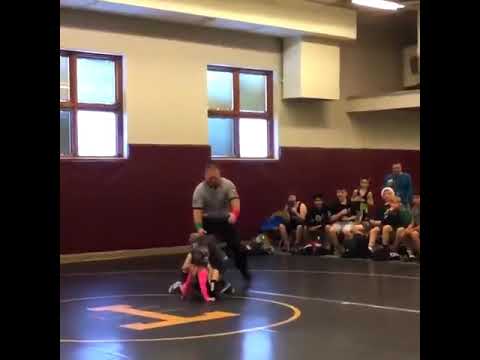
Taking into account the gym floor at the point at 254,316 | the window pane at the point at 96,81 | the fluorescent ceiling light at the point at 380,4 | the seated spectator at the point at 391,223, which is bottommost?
the gym floor at the point at 254,316

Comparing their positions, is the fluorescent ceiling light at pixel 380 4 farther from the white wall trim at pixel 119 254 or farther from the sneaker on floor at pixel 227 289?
the sneaker on floor at pixel 227 289

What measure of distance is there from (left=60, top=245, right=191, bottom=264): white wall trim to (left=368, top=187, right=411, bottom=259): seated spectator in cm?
385

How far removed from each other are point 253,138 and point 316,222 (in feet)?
8.84

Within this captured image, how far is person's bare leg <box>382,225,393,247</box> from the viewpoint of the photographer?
41.8 ft

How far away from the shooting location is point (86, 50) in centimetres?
1329

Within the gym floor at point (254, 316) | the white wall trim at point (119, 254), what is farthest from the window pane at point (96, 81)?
the gym floor at point (254, 316)

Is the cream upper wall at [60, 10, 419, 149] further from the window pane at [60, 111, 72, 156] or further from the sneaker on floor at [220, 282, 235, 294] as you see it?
the sneaker on floor at [220, 282, 235, 294]

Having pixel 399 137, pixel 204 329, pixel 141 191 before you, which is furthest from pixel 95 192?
pixel 399 137

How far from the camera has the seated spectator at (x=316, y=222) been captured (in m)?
14.4

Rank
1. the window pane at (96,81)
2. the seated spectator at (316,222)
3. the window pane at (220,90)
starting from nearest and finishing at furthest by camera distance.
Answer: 1. the window pane at (96,81)
2. the seated spectator at (316,222)
3. the window pane at (220,90)

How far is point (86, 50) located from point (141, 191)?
2834mm

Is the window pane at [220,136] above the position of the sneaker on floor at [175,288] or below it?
above

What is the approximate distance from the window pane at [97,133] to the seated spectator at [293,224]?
3.67 metres

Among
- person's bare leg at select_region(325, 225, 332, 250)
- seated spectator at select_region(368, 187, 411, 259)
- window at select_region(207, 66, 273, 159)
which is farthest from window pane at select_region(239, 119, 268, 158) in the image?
seated spectator at select_region(368, 187, 411, 259)
